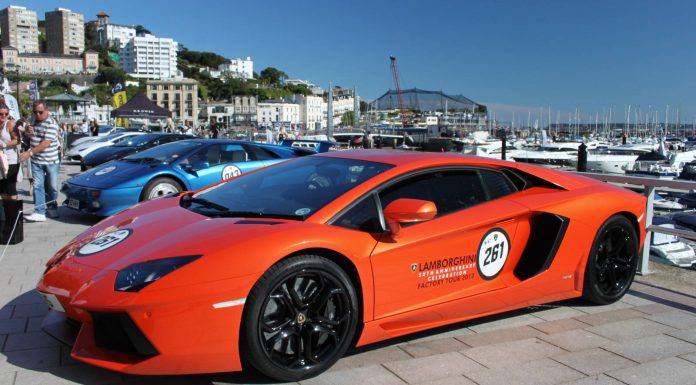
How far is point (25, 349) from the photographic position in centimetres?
321

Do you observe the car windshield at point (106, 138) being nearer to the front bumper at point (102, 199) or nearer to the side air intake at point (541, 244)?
the front bumper at point (102, 199)

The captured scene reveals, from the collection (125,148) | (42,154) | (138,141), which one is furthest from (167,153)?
(138,141)

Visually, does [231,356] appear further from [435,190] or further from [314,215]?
[435,190]

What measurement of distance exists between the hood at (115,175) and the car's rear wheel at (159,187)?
0.16m

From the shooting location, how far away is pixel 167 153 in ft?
26.7

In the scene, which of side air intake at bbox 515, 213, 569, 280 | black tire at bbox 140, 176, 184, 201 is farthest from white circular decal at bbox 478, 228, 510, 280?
black tire at bbox 140, 176, 184, 201

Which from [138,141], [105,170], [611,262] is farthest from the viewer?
[138,141]

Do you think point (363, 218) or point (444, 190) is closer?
point (363, 218)

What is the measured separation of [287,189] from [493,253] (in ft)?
4.46

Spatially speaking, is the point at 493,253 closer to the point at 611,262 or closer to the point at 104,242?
the point at 611,262

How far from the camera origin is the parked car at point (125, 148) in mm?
13336

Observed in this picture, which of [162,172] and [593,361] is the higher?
[162,172]

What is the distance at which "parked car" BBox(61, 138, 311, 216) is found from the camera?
24.1ft

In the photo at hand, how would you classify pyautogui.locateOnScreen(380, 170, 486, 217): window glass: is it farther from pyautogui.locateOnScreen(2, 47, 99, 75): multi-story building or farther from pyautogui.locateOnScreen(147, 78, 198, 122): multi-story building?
pyautogui.locateOnScreen(2, 47, 99, 75): multi-story building
